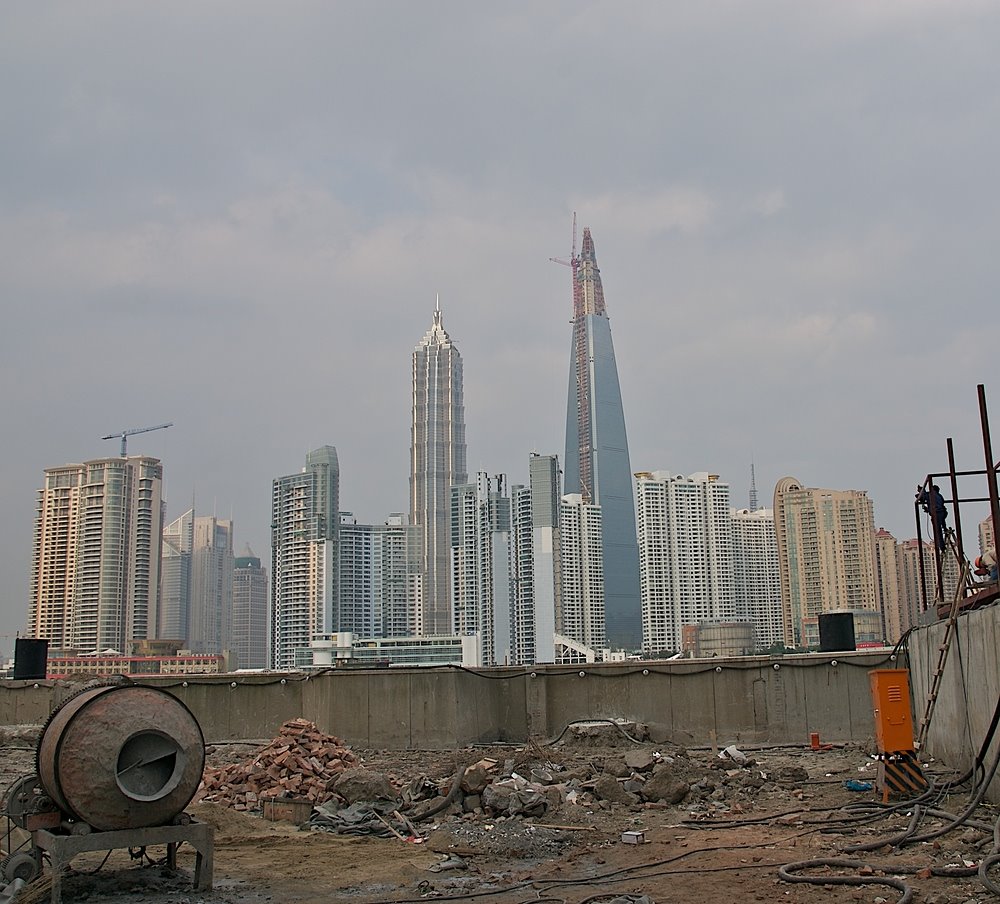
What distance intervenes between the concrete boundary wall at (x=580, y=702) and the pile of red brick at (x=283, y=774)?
4897 mm

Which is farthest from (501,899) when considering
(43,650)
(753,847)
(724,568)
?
(724,568)

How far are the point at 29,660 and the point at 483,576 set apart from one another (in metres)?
156

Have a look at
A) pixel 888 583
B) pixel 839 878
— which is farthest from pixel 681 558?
pixel 839 878

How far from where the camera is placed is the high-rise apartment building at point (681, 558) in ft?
622

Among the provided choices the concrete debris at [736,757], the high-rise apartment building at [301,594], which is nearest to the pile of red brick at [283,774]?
the concrete debris at [736,757]

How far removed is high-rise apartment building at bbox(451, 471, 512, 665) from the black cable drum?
167 meters

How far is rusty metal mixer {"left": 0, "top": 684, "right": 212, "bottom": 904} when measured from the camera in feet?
28.0

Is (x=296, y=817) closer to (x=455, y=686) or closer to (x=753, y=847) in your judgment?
(x=753, y=847)

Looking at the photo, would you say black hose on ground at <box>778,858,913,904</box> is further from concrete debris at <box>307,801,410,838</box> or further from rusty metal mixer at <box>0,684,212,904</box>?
rusty metal mixer at <box>0,684,212,904</box>

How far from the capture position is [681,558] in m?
191

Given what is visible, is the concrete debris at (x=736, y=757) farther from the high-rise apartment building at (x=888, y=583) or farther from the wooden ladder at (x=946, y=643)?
the high-rise apartment building at (x=888, y=583)

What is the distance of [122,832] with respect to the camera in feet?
28.3

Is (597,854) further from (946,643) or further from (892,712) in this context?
(946,643)

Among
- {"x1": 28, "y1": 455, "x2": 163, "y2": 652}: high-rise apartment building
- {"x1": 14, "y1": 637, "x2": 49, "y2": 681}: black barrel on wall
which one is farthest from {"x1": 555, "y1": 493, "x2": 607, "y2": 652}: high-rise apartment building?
{"x1": 14, "y1": 637, "x2": 49, "y2": 681}: black barrel on wall
